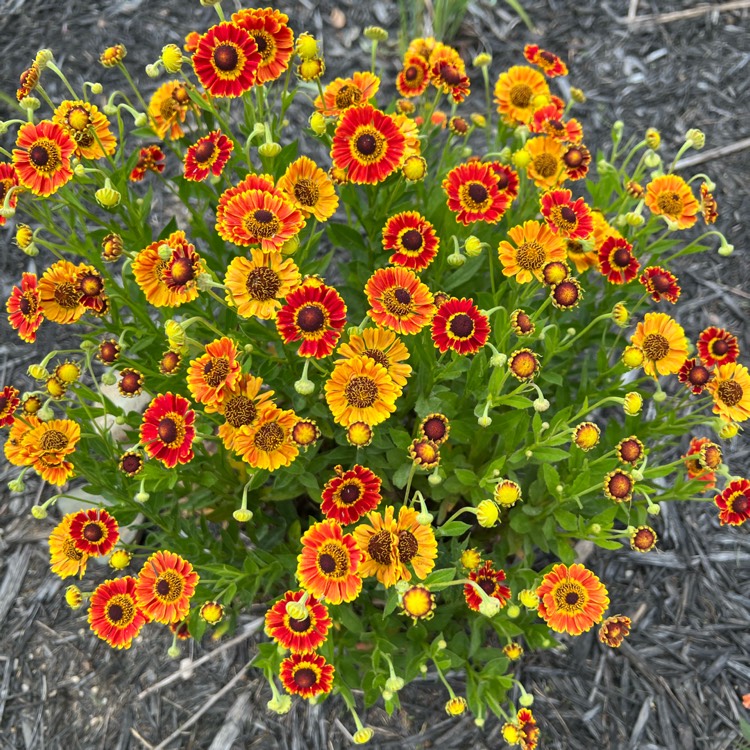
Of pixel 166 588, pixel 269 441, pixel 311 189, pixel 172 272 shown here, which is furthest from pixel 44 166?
pixel 166 588

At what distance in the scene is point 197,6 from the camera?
4711 millimetres

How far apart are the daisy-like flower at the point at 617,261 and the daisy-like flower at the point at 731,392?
18.5 inches

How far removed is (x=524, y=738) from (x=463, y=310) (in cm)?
146

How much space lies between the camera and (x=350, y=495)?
2279 millimetres

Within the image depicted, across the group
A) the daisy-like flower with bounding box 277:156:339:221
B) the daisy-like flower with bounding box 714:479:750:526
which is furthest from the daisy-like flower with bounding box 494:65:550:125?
the daisy-like flower with bounding box 714:479:750:526

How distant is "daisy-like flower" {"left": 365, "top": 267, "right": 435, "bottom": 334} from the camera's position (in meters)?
2.20

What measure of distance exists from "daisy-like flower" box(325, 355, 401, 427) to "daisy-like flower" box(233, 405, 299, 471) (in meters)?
0.15

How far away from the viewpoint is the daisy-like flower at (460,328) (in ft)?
7.43

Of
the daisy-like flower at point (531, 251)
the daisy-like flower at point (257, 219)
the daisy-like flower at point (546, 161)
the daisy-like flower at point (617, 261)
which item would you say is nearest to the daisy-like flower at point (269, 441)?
the daisy-like flower at point (257, 219)

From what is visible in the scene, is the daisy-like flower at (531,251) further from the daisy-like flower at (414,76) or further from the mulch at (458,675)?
the mulch at (458,675)

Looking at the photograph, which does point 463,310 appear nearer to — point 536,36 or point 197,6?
point 536,36

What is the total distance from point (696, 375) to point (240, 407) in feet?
5.00

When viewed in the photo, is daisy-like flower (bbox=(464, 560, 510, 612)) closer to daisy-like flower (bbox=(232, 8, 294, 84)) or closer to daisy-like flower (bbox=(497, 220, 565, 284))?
daisy-like flower (bbox=(497, 220, 565, 284))

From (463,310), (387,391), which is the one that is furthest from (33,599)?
(463,310)
